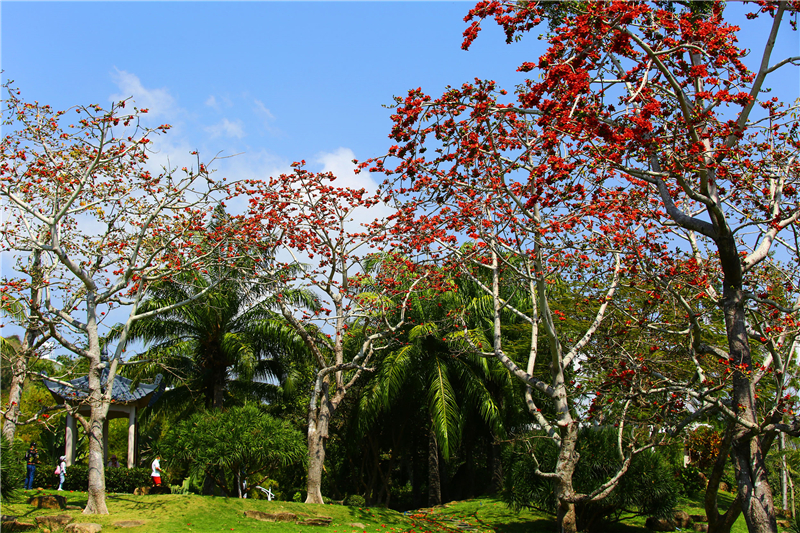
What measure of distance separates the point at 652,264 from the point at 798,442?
2126 cm

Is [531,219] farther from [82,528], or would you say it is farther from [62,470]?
[62,470]

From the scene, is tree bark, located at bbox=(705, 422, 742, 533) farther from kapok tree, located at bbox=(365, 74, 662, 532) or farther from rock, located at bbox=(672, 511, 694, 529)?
rock, located at bbox=(672, 511, 694, 529)

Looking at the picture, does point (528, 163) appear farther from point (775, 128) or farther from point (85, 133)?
point (85, 133)

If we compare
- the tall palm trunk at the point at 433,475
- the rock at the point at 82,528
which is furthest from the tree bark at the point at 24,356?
the tall palm trunk at the point at 433,475

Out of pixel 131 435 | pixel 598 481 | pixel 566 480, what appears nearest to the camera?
pixel 566 480

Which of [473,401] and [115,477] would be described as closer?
[115,477]

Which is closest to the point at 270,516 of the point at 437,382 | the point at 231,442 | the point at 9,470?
the point at 231,442

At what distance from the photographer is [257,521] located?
12109mm

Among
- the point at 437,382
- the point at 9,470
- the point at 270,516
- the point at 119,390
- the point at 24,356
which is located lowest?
the point at 270,516

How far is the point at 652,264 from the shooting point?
9.53 meters

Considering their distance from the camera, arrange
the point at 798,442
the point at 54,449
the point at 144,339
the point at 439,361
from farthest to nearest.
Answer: the point at 798,442
the point at 54,449
the point at 144,339
the point at 439,361

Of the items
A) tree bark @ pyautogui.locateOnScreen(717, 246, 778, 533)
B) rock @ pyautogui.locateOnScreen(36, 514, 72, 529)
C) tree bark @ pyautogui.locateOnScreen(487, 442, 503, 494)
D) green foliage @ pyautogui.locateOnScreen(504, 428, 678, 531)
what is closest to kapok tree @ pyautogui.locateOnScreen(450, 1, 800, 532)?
tree bark @ pyautogui.locateOnScreen(717, 246, 778, 533)

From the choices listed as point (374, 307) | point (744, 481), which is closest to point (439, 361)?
point (374, 307)

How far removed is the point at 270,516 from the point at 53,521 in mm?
4044
